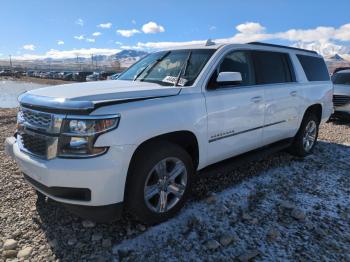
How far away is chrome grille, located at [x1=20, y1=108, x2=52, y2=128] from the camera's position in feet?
10.1

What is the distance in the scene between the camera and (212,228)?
356 centimetres

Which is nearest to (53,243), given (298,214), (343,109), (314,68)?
(298,214)

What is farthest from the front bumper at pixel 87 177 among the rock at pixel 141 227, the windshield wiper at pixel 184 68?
the windshield wiper at pixel 184 68

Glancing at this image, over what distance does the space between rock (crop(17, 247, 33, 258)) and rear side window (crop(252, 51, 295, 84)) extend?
3391 mm

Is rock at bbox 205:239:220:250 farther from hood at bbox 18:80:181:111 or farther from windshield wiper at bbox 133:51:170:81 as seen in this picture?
windshield wiper at bbox 133:51:170:81

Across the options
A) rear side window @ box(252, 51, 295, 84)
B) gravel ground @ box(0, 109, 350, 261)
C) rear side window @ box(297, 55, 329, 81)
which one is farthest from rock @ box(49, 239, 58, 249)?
rear side window @ box(297, 55, 329, 81)

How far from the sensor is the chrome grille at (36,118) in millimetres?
3064

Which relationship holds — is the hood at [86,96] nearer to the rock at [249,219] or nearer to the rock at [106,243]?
the rock at [106,243]

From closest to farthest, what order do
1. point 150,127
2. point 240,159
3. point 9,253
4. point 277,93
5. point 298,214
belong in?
1. point 9,253
2. point 150,127
3. point 298,214
4. point 240,159
5. point 277,93

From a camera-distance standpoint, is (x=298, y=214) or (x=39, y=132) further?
(x=298, y=214)

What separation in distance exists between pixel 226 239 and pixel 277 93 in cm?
248

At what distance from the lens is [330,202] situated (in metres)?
4.28

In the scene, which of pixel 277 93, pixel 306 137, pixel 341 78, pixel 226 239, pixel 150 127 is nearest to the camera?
pixel 150 127

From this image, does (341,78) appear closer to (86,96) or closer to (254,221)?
(254,221)
